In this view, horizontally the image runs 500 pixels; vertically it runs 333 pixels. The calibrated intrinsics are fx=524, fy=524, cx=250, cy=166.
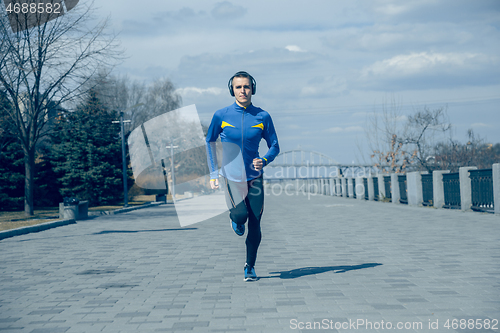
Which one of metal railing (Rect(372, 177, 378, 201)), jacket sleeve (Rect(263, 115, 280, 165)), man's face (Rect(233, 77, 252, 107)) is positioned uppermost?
man's face (Rect(233, 77, 252, 107))

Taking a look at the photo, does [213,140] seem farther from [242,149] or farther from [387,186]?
[387,186]

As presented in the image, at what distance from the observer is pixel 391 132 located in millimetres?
38219

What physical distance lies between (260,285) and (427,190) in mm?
17095

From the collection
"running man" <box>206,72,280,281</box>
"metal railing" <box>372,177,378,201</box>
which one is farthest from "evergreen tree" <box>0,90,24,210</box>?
"running man" <box>206,72,280,281</box>

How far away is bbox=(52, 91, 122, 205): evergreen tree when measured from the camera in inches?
1324

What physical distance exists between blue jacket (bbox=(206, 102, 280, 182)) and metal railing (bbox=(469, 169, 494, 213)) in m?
12.0

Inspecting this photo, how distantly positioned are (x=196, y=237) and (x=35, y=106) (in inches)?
476

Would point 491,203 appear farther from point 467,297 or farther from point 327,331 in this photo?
point 327,331

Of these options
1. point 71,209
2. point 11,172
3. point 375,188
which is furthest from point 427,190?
point 11,172

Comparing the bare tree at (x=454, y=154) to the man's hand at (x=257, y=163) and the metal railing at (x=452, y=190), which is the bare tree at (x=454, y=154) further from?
the man's hand at (x=257, y=163)

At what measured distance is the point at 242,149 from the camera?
566 centimetres

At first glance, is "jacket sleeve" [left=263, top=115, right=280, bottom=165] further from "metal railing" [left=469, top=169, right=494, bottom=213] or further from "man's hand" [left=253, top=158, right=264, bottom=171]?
"metal railing" [left=469, top=169, right=494, bottom=213]

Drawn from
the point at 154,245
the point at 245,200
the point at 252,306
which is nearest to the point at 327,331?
the point at 252,306

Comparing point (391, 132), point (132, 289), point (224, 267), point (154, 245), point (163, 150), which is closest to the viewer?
point (132, 289)
